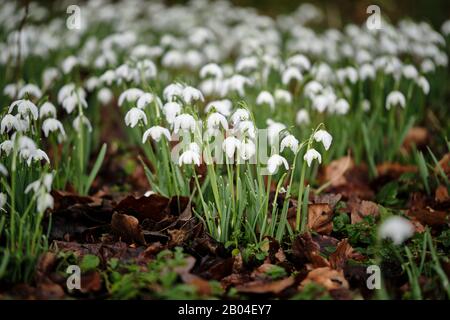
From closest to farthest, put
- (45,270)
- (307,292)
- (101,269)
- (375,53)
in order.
→ (307,292) < (45,270) < (101,269) < (375,53)

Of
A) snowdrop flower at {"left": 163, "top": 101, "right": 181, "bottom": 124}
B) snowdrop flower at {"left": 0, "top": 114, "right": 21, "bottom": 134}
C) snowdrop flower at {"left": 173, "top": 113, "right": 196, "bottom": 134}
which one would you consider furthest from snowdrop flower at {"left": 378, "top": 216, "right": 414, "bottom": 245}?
snowdrop flower at {"left": 0, "top": 114, "right": 21, "bottom": 134}

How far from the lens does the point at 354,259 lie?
2102 mm

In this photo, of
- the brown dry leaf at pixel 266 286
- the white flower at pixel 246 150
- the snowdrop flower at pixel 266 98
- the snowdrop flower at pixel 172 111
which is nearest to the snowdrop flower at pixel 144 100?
the snowdrop flower at pixel 172 111

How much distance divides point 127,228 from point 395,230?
1003mm

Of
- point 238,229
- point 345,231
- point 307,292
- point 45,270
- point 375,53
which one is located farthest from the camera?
point 375,53

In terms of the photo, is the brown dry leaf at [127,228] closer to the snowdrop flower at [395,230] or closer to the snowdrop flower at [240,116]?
the snowdrop flower at [240,116]

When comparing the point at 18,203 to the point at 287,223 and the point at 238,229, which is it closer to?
the point at 238,229

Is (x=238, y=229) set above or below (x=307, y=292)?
above

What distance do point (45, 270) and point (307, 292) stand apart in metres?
0.89

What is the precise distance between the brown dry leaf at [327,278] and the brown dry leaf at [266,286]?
0.07m

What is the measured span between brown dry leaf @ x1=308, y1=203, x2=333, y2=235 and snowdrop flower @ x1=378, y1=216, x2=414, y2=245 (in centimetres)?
25
